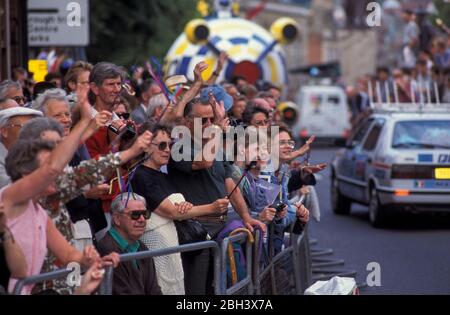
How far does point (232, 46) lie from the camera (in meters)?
25.1

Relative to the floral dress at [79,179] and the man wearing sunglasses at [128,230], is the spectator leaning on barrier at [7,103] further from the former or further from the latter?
the floral dress at [79,179]

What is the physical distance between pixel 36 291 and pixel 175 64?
18462 mm

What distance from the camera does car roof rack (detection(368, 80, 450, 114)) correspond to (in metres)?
19.0

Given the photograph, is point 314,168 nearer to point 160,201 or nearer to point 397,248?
point 160,201

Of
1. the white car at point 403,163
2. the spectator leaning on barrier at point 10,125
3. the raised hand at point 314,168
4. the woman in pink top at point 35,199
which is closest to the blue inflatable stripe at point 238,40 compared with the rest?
Answer: the white car at point 403,163

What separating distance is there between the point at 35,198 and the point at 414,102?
16839mm

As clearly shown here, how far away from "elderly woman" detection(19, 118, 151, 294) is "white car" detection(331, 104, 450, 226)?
10775 millimetres

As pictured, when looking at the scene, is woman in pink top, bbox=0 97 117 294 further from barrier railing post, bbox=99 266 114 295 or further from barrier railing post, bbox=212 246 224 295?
barrier railing post, bbox=212 246 224 295

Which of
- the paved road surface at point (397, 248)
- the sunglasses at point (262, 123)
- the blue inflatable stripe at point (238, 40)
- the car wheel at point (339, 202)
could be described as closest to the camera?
the sunglasses at point (262, 123)

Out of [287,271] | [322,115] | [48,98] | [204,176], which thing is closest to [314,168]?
[287,271]

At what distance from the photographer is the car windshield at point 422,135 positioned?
699 inches

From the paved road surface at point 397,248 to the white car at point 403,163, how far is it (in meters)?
0.39

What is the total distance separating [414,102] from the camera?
22.9 m
